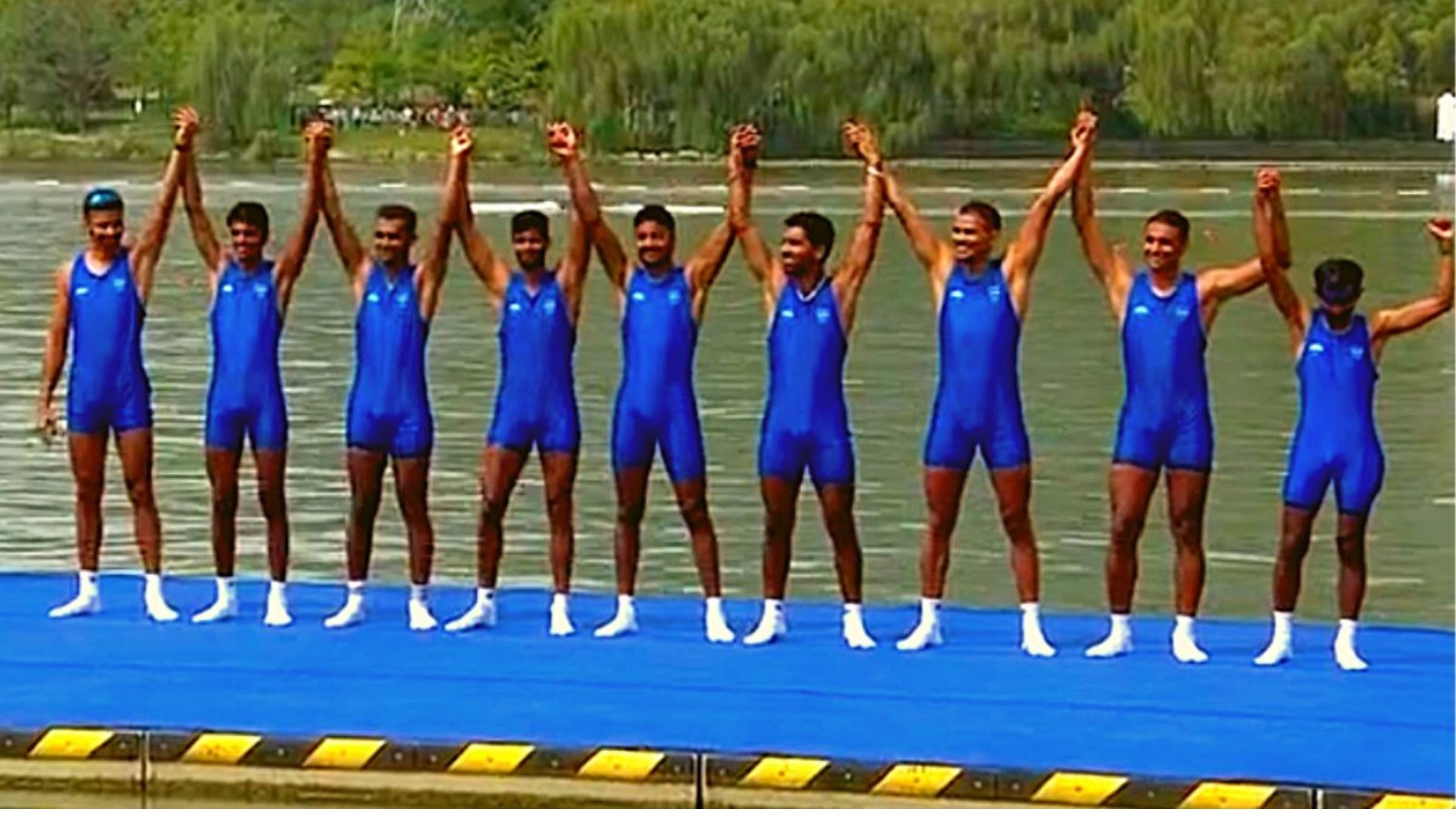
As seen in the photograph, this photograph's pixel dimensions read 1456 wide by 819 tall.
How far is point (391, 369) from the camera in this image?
10031 millimetres

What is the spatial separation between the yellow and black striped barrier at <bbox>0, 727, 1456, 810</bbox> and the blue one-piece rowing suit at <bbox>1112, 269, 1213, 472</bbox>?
174 centimetres

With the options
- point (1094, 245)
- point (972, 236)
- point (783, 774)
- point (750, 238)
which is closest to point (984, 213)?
point (972, 236)

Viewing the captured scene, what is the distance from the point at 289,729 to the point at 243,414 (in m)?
1.84

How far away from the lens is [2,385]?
2153 centimetres

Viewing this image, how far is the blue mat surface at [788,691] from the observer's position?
8320mm

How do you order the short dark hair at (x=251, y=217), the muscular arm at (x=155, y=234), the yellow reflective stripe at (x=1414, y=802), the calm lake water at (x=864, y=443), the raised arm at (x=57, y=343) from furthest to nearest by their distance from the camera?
the calm lake water at (x=864, y=443) → the raised arm at (x=57, y=343) → the muscular arm at (x=155, y=234) → the short dark hair at (x=251, y=217) → the yellow reflective stripe at (x=1414, y=802)

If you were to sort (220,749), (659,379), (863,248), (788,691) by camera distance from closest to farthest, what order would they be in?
(220,749) → (788,691) → (863,248) → (659,379)

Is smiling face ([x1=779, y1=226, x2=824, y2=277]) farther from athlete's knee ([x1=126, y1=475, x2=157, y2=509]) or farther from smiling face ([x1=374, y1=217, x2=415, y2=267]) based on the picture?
athlete's knee ([x1=126, y1=475, x2=157, y2=509])

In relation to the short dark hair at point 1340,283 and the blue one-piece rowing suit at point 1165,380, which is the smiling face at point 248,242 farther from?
the short dark hair at point 1340,283

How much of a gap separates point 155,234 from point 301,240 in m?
0.52

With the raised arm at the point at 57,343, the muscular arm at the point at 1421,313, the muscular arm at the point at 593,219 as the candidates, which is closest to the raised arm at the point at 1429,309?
the muscular arm at the point at 1421,313

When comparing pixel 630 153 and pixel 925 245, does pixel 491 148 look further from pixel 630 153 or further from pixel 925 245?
pixel 925 245

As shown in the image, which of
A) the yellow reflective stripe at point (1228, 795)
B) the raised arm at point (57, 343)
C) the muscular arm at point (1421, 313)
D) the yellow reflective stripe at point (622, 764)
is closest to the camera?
the yellow reflective stripe at point (1228, 795)

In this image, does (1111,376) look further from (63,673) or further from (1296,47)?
(1296,47)
